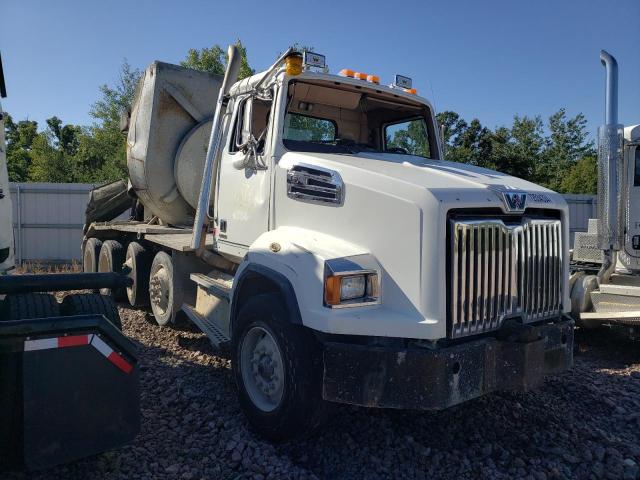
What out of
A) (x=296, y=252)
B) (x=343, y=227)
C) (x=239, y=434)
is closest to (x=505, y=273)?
(x=343, y=227)

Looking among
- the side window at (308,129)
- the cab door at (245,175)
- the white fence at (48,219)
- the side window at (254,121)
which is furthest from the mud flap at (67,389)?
the white fence at (48,219)

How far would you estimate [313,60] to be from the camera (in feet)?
14.3

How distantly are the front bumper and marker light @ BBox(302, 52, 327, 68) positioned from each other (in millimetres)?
2277

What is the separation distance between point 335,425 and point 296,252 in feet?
4.58

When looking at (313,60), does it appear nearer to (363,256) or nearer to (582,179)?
(363,256)

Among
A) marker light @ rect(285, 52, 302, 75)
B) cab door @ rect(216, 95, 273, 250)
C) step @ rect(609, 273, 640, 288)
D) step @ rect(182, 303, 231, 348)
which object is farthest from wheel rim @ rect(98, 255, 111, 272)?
step @ rect(609, 273, 640, 288)

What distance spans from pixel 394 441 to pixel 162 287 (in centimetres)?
388

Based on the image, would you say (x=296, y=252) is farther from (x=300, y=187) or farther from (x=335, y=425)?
(x=335, y=425)

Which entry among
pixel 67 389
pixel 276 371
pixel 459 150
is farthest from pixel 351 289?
pixel 459 150

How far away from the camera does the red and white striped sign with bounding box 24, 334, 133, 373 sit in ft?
9.22

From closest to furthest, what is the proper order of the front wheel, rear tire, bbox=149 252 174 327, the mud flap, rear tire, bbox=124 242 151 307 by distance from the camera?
the mud flap < the front wheel < rear tire, bbox=149 252 174 327 < rear tire, bbox=124 242 151 307

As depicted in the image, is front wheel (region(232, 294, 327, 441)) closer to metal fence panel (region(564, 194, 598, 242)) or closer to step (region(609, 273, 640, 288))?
step (region(609, 273, 640, 288))

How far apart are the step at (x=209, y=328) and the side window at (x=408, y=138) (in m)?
2.37

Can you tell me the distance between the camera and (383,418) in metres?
4.11
